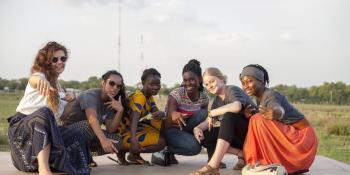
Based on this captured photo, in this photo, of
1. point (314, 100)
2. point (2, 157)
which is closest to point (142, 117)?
point (2, 157)

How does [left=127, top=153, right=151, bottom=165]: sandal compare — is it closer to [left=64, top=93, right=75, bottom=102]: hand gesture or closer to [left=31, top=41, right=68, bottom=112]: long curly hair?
[left=64, top=93, right=75, bottom=102]: hand gesture

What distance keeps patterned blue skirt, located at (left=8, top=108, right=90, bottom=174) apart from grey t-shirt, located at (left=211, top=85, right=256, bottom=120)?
1451mm

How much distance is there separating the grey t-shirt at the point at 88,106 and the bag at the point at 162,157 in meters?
0.80

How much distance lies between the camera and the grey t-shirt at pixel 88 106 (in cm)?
519

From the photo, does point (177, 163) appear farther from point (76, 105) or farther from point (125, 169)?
point (76, 105)

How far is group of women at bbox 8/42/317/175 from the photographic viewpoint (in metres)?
4.70

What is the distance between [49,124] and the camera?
180 inches

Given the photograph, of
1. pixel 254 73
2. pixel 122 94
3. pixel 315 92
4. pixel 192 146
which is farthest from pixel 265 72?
pixel 315 92

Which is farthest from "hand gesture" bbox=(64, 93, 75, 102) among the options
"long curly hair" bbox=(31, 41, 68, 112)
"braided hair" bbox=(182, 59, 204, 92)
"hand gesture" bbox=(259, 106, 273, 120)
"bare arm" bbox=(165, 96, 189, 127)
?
"hand gesture" bbox=(259, 106, 273, 120)

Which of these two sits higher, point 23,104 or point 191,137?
point 23,104

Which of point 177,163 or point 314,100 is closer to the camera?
point 177,163

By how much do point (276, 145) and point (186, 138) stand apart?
3.70ft

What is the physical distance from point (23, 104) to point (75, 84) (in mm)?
68984

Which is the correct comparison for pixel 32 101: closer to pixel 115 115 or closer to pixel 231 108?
pixel 115 115
